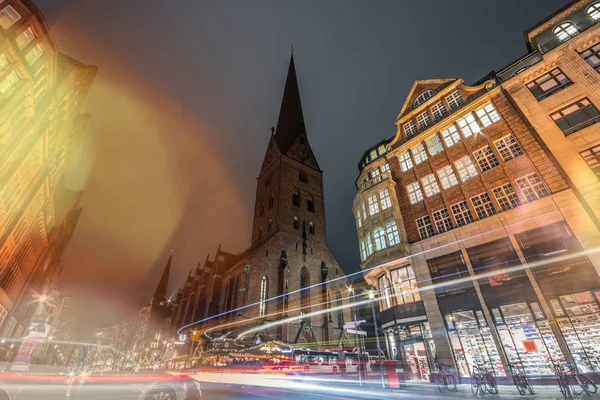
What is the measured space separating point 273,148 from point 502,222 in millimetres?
38251

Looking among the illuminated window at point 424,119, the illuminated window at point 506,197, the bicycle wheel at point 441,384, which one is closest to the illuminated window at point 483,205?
the illuminated window at point 506,197

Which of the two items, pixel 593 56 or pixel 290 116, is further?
pixel 290 116

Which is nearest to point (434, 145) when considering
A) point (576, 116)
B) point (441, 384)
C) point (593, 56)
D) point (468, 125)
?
point (468, 125)

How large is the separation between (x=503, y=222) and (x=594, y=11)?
1479 cm

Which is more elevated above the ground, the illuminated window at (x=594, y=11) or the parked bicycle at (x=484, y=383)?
the illuminated window at (x=594, y=11)

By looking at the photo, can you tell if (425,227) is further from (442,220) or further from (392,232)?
(392,232)

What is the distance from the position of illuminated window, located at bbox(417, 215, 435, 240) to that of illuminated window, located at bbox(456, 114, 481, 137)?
6.91 meters

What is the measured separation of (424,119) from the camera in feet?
73.0

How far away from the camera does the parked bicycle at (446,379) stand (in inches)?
449

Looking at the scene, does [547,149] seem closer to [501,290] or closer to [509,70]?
[509,70]

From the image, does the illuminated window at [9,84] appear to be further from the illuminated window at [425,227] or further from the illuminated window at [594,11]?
the illuminated window at [594,11]

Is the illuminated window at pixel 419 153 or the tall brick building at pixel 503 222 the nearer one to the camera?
the tall brick building at pixel 503 222

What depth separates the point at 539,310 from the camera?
40.8 feet

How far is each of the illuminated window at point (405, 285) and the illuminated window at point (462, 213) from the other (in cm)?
467
